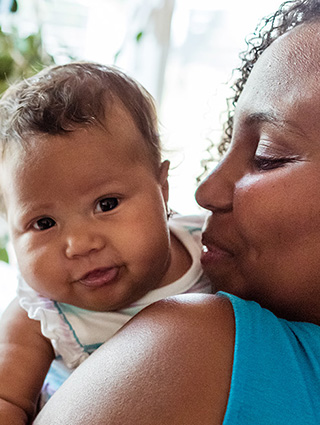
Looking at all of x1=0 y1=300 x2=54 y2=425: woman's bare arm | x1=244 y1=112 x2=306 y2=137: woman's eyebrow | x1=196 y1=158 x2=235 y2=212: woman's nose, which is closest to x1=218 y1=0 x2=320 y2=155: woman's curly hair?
x1=244 y1=112 x2=306 y2=137: woman's eyebrow

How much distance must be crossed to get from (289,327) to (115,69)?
748mm

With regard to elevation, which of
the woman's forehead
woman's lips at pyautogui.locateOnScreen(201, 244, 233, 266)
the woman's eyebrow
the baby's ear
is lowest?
woman's lips at pyautogui.locateOnScreen(201, 244, 233, 266)

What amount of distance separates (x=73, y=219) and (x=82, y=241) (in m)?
0.05

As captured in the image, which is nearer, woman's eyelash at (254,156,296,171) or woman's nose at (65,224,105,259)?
woman's eyelash at (254,156,296,171)

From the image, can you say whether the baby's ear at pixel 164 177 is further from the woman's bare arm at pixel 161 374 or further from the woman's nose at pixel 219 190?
the woman's bare arm at pixel 161 374

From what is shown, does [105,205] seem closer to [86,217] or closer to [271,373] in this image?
[86,217]

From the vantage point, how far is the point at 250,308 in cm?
87

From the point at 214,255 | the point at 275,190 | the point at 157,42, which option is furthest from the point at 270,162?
the point at 157,42

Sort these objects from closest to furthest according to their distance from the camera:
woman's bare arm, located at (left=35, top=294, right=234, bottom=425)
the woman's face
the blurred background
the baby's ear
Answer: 1. woman's bare arm, located at (left=35, top=294, right=234, bottom=425)
2. the woman's face
3. the baby's ear
4. the blurred background

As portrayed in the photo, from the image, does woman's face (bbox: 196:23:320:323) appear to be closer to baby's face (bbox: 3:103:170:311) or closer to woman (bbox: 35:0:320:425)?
woman (bbox: 35:0:320:425)

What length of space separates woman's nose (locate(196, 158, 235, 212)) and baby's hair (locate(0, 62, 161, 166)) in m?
0.22

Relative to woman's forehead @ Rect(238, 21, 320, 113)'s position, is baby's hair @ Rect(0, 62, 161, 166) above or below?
below

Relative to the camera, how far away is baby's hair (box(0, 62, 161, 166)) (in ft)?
3.68

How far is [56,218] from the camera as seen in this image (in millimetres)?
1103
